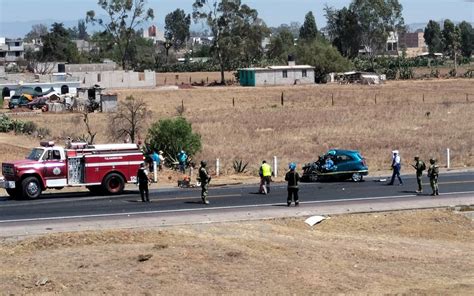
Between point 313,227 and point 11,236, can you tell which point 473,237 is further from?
point 11,236

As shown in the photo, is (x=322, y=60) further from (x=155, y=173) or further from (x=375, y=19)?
(x=155, y=173)

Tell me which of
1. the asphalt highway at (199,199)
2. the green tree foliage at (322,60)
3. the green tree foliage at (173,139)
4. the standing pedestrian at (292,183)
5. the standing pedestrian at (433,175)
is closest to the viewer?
the asphalt highway at (199,199)

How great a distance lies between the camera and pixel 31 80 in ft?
316

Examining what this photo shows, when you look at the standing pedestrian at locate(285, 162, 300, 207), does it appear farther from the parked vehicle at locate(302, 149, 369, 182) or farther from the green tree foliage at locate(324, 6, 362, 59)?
the green tree foliage at locate(324, 6, 362, 59)

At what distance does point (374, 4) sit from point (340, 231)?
140664mm

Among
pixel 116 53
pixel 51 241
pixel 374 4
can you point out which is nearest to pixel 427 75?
pixel 374 4

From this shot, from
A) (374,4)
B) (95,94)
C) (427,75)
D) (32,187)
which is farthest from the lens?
(374,4)

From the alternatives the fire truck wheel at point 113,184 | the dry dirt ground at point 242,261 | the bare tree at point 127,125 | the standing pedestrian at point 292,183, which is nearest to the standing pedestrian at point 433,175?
Result: the standing pedestrian at point 292,183

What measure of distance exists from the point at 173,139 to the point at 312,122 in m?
22.9

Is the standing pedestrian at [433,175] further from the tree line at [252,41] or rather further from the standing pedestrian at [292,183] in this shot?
the tree line at [252,41]

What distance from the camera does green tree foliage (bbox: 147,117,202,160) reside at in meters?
40.6

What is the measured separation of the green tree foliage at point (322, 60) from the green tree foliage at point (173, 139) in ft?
259

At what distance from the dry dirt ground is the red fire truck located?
829cm

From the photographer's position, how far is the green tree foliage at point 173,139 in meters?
40.6
